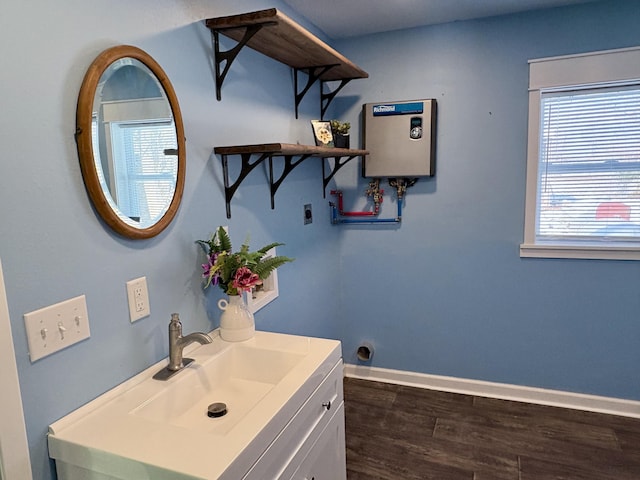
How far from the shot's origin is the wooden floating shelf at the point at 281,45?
1.56m

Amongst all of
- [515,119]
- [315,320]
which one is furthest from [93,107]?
[515,119]

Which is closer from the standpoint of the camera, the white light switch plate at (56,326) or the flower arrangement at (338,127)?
the white light switch plate at (56,326)

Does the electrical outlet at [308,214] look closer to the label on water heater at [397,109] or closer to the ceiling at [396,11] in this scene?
the label on water heater at [397,109]

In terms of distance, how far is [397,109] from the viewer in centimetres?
268

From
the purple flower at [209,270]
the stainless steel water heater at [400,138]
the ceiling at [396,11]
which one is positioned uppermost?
the ceiling at [396,11]

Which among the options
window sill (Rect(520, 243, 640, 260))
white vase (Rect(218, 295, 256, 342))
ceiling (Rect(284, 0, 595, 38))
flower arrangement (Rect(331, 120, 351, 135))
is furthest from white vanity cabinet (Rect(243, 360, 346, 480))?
ceiling (Rect(284, 0, 595, 38))

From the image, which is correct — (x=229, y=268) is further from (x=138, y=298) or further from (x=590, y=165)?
(x=590, y=165)

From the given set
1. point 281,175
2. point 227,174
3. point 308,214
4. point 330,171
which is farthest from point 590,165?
point 227,174

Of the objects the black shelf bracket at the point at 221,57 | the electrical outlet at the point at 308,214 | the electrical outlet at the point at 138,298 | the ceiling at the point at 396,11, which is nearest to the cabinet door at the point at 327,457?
the electrical outlet at the point at 138,298

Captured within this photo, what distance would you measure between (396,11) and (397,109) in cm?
54

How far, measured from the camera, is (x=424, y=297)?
287cm

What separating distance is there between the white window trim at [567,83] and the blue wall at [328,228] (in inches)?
2.1

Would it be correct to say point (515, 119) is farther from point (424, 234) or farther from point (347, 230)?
point (347, 230)

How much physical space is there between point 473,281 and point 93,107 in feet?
7.64
